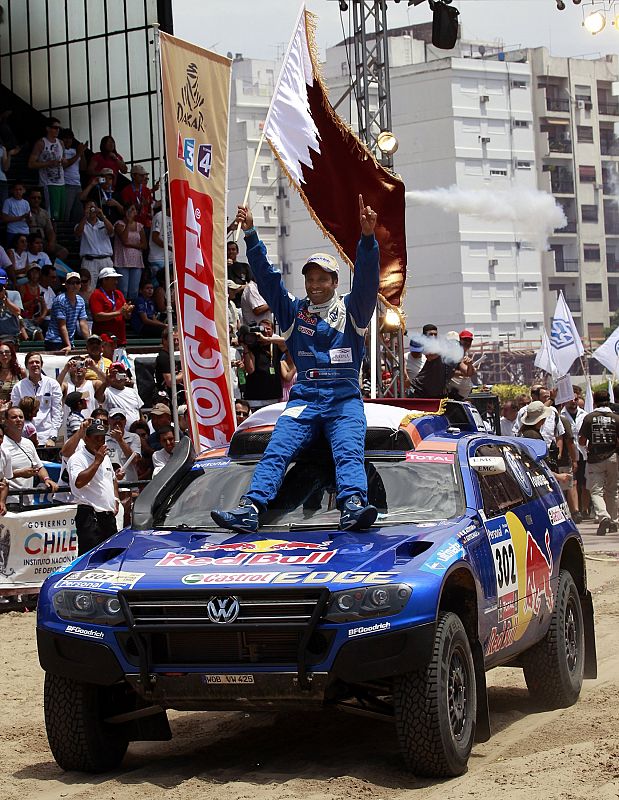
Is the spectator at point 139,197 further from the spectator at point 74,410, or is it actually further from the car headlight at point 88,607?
the car headlight at point 88,607

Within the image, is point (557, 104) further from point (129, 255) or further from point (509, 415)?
point (129, 255)

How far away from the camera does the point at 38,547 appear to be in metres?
13.4

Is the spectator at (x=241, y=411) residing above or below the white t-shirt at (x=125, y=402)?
below

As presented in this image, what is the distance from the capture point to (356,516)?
23.2ft

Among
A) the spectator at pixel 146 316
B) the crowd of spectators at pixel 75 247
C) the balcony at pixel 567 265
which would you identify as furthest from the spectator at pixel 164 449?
the balcony at pixel 567 265

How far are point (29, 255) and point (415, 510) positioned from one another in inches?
502

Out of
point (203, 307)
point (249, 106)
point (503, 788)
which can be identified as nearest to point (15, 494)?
point (203, 307)

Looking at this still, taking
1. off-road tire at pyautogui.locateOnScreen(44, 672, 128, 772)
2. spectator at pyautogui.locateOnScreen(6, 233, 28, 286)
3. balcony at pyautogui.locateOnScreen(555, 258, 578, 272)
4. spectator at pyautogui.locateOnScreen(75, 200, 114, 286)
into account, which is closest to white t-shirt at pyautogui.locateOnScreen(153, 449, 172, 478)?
spectator at pyautogui.locateOnScreen(6, 233, 28, 286)

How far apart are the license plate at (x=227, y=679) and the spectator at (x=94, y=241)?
1389 centimetres

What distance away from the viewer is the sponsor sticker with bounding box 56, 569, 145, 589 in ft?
21.6

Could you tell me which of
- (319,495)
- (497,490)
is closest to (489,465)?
(497,490)

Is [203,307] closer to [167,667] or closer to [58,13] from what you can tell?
[167,667]

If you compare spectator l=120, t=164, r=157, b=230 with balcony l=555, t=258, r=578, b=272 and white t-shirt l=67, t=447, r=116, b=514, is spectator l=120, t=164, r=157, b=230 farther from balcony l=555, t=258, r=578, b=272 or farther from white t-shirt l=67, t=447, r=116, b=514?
balcony l=555, t=258, r=578, b=272

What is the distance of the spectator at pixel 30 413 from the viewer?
48.4ft
